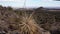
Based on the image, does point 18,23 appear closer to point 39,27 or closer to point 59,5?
point 39,27

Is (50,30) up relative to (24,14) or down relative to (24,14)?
down

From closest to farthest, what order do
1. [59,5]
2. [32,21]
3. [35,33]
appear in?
[35,33] → [32,21] → [59,5]

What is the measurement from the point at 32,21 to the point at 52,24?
24cm

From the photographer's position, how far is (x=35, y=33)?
1.89m

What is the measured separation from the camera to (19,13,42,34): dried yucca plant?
6.20ft

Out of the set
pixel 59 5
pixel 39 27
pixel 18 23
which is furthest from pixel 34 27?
pixel 59 5

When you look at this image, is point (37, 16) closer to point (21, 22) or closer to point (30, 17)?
point (30, 17)

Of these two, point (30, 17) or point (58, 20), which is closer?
point (30, 17)

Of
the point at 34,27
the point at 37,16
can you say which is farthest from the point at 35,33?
the point at 37,16

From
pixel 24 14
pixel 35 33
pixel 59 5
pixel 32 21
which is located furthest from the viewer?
pixel 59 5

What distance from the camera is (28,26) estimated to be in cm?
193

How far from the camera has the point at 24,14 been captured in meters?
2.22

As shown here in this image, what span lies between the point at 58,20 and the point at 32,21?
40 cm

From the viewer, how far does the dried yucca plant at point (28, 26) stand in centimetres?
189
